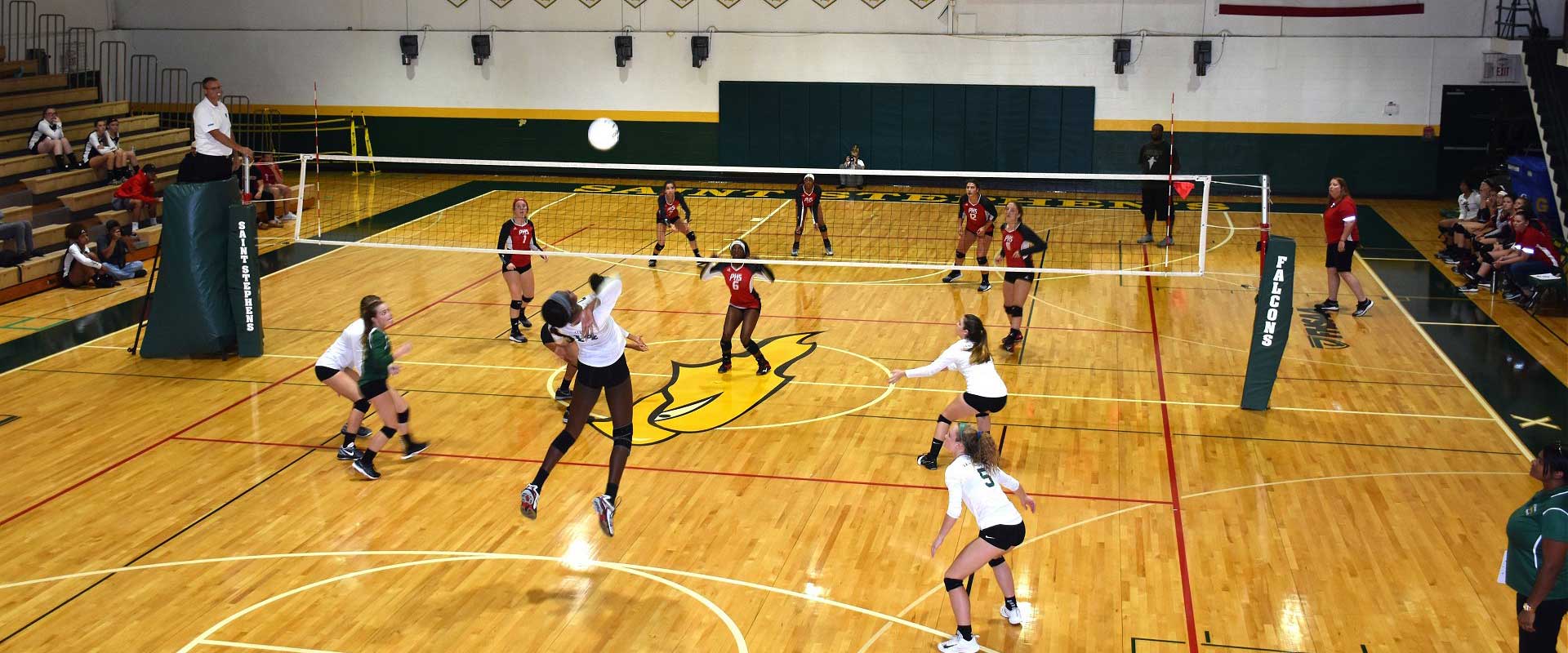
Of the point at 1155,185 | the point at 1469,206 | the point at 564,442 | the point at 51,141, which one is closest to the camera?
the point at 564,442

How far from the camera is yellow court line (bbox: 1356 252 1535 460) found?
11.5m

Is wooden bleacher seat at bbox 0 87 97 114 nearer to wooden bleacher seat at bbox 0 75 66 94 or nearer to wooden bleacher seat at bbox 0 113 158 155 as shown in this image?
wooden bleacher seat at bbox 0 75 66 94

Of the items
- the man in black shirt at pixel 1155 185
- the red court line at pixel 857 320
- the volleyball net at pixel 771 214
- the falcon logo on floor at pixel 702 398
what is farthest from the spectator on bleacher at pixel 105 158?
the man in black shirt at pixel 1155 185

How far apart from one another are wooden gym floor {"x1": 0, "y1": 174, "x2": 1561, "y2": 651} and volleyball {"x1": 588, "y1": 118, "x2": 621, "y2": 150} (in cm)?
1326

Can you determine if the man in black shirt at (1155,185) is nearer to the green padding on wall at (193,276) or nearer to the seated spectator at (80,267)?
the green padding on wall at (193,276)

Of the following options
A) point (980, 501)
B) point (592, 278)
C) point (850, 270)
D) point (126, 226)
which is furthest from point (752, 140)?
point (980, 501)

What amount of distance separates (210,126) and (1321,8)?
20913mm

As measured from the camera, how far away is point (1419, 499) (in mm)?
10180

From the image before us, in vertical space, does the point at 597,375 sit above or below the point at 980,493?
above

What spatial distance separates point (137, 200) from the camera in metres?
20.0

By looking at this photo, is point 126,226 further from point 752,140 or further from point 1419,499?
point 1419,499

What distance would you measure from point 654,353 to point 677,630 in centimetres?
650

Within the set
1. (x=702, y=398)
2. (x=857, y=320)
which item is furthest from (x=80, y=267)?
(x=857, y=320)

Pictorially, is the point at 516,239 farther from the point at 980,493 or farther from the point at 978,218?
the point at 980,493
